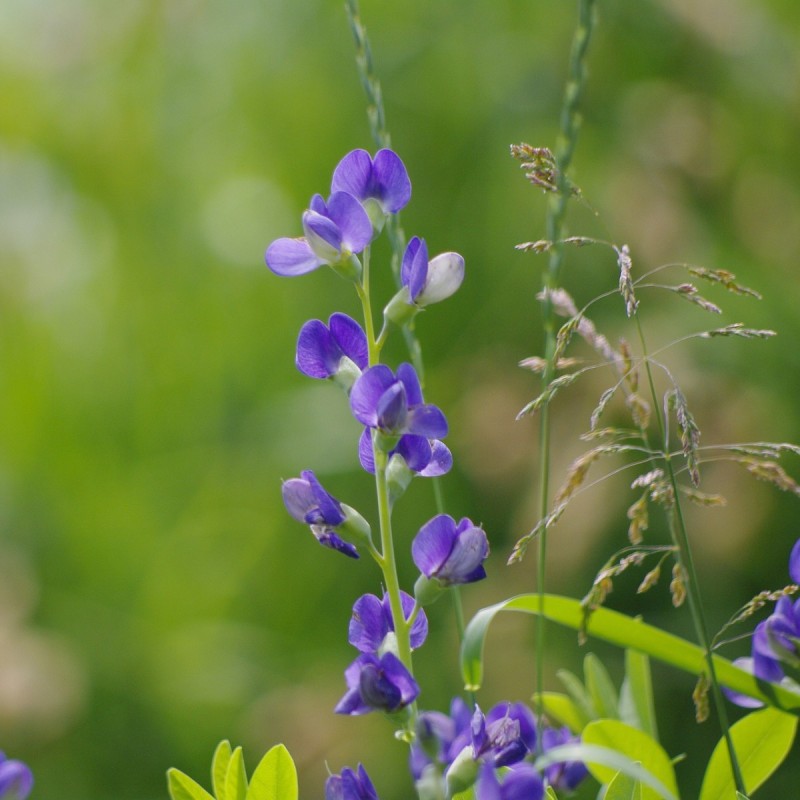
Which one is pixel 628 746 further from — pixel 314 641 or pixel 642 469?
pixel 314 641

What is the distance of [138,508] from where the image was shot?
2.60 metres

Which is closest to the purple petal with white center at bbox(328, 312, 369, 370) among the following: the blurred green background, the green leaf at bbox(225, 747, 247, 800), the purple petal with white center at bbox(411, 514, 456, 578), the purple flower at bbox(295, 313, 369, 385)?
the purple flower at bbox(295, 313, 369, 385)

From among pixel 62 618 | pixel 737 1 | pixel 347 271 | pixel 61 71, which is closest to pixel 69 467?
pixel 62 618

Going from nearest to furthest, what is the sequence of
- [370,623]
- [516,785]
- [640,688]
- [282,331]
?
[516,785] → [370,623] → [640,688] → [282,331]

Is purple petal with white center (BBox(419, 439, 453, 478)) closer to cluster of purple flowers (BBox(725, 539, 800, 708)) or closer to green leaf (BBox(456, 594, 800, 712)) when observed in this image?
green leaf (BBox(456, 594, 800, 712))

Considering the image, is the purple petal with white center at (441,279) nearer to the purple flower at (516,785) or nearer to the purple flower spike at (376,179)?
the purple flower spike at (376,179)

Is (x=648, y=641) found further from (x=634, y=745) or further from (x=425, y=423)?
(x=425, y=423)

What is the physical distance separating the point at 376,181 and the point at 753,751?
1.22 ft

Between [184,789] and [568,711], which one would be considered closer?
[184,789]

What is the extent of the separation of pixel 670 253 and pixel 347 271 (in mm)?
1772

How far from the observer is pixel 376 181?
1.82ft

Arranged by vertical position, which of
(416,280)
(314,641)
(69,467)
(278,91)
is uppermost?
(278,91)

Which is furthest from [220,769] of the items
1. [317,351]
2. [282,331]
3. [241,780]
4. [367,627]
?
[282,331]

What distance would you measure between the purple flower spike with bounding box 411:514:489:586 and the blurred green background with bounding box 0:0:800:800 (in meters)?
1.62
